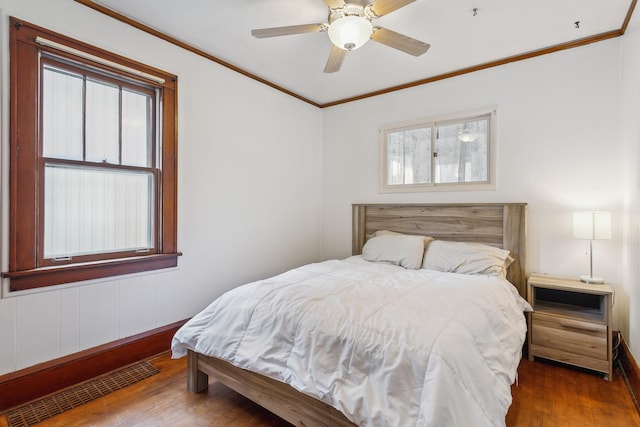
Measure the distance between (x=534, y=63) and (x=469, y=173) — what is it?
1.09 meters

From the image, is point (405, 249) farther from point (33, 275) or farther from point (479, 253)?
point (33, 275)

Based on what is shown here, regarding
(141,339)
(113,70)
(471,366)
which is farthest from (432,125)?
(141,339)

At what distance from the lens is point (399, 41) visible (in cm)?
208

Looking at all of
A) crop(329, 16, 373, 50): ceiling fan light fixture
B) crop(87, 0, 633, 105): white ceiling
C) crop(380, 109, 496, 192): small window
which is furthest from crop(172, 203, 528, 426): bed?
crop(87, 0, 633, 105): white ceiling

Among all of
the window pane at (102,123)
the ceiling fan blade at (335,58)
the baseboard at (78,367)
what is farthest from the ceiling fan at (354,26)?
the baseboard at (78,367)

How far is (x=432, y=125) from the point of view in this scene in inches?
132

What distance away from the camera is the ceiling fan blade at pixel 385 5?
1734 millimetres

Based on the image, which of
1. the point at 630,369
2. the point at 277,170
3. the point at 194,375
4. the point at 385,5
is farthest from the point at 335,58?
the point at 630,369

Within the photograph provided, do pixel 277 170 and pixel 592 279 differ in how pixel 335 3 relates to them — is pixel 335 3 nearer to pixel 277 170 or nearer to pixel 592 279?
pixel 277 170

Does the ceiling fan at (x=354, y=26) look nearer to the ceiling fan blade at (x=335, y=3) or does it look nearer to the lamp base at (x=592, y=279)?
the ceiling fan blade at (x=335, y=3)

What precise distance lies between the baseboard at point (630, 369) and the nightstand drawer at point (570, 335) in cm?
13

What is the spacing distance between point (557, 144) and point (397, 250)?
165 centimetres

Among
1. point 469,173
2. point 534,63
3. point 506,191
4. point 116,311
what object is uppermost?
point 534,63

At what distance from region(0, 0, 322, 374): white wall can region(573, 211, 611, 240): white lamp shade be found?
107 inches
